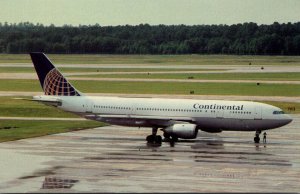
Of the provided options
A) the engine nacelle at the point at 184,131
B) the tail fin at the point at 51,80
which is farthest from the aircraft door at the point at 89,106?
the engine nacelle at the point at 184,131

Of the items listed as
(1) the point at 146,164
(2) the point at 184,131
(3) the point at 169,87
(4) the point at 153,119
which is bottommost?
(1) the point at 146,164

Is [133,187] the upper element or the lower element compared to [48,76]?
lower

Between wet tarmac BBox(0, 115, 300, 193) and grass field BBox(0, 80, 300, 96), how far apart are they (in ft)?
159

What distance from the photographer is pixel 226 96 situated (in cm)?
11106

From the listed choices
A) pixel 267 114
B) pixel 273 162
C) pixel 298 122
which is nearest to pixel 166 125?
pixel 267 114

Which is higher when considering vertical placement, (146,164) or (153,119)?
(153,119)

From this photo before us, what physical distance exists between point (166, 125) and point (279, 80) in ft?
281

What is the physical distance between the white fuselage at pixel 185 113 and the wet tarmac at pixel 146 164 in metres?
1.59

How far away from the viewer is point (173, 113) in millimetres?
65312

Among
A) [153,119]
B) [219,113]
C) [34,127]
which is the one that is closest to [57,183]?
[153,119]

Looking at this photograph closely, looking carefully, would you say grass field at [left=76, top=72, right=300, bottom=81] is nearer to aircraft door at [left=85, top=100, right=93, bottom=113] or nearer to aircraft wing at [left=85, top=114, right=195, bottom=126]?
aircraft door at [left=85, top=100, right=93, bottom=113]

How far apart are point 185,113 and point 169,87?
6270cm

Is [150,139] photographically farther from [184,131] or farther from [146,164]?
[146,164]

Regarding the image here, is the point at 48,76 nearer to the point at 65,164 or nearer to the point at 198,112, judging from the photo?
the point at 198,112
